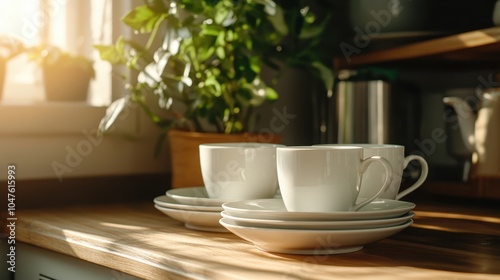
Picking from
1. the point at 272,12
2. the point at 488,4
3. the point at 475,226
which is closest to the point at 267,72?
the point at 272,12

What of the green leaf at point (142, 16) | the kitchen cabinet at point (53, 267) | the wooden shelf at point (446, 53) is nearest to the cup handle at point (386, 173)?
the kitchen cabinet at point (53, 267)

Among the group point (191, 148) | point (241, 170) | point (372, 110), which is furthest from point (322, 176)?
point (372, 110)

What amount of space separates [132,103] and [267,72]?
368mm

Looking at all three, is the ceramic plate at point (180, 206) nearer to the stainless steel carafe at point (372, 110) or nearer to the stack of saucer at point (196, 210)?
the stack of saucer at point (196, 210)

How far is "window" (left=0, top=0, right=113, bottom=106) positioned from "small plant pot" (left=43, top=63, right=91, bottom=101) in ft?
0.15

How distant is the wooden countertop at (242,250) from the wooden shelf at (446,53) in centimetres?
30

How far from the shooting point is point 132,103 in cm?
151

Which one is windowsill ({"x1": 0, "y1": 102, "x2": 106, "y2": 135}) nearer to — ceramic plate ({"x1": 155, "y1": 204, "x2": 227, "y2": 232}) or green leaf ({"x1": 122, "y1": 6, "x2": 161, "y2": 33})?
green leaf ({"x1": 122, "y1": 6, "x2": 161, "y2": 33})

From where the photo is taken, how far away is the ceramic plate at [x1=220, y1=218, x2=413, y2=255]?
752 millimetres

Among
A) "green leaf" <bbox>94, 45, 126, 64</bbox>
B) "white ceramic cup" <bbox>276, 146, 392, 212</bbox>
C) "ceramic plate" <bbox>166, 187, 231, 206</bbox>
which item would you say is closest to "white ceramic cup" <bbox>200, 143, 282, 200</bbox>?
"ceramic plate" <bbox>166, 187, 231, 206</bbox>

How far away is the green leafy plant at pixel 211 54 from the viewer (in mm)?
1289

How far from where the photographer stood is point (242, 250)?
2.71 feet

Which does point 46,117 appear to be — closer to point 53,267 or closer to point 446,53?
point 53,267

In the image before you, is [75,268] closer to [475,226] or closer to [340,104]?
[475,226]
